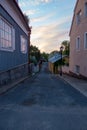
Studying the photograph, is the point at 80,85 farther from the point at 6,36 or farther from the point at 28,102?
the point at 28,102

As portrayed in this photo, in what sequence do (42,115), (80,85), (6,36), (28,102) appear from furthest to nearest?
(80,85) < (6,36) < (28,102) < (42,115)

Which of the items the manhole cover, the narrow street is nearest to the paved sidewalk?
the manhole cover

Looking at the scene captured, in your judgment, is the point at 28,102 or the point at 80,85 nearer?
the point at 28,102

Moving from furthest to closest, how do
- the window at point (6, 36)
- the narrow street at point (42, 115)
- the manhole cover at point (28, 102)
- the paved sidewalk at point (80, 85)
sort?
the window at point (6, 36) < the paved sidewalk at point (80, 85) < the manhole cover at point (28, 102) < the narrow street at point (42, 115)

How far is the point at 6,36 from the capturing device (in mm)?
12711

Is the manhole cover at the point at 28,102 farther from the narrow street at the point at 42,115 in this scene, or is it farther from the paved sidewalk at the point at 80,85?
the paved sidewalk at the point at 80,85

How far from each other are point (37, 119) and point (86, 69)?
14536mm

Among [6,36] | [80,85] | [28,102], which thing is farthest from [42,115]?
[80,85]

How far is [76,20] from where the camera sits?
2455 cm

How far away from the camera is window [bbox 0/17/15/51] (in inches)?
457

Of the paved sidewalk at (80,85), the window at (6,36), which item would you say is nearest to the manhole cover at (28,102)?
the paved sidewalk at (80,85)

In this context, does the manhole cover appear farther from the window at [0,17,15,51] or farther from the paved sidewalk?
the window at [0,17,15,51]

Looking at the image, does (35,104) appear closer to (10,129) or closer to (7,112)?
(7,112)

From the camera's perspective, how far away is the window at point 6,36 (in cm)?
1161
